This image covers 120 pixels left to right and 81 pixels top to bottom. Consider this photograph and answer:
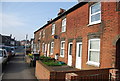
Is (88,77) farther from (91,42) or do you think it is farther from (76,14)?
→ (76,14)

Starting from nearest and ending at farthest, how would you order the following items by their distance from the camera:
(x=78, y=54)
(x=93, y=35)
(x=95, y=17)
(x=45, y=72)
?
(x=45, y=72)
(x=93, y=35)
(x=95, y=17)
(x=78, y=54)

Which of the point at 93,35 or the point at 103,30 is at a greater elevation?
the point at 103,30

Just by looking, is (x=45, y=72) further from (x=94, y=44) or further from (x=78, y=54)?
(x=78, y=54)

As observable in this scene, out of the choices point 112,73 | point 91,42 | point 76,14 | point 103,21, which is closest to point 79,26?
point 76,14

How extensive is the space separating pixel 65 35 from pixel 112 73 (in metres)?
7.89

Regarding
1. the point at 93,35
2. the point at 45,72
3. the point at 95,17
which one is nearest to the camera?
the point at 45,72

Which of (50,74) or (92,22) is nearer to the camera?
(50,74)

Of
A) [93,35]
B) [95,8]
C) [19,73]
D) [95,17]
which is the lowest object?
[19,73]

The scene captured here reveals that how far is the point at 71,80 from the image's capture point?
14.8 ft

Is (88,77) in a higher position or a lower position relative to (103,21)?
lower

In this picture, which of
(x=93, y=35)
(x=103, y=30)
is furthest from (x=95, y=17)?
(x=103, y=30)

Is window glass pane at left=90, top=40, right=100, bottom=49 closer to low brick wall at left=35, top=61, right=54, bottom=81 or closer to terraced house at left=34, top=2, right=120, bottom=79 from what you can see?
terraced house at left=34, top=2, right=120, bottom=79

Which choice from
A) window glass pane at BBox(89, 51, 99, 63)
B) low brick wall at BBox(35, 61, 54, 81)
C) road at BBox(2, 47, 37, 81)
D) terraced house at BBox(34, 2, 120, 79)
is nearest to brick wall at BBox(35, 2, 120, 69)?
terraced house at BBox(34, 2, 120, 79)

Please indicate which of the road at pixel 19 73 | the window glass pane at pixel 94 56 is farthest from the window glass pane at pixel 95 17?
the road at pixel 19 73
